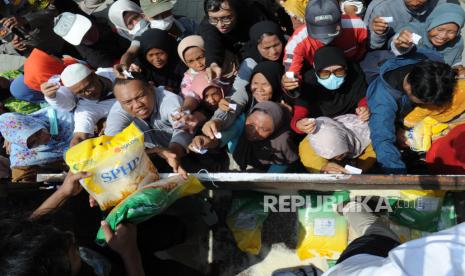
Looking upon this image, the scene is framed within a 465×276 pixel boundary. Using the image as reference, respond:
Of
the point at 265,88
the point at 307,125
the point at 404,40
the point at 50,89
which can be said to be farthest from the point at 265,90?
the point at 50,89

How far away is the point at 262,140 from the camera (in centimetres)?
306

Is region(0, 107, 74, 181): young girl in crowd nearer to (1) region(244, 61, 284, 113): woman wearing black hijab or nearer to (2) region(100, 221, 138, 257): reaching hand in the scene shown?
(2) region(100, 221, 138, 257): reaching hand

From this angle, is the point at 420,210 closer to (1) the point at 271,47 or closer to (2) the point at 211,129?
(2) the point at 211,129

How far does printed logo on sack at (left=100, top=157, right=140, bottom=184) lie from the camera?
2123 millimetres

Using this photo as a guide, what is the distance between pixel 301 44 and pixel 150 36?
4.50 feet

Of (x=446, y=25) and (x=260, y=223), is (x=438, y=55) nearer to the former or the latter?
(x=446, y=25)

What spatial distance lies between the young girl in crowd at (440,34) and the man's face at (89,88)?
2525mm

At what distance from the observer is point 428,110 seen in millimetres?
2838

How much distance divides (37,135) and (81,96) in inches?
18.3

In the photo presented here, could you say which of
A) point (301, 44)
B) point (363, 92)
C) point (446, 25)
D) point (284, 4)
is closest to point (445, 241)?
point (363, 92)

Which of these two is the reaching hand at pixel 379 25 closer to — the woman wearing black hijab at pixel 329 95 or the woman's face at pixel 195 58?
the woman wearing black hijab at pixel 329 95

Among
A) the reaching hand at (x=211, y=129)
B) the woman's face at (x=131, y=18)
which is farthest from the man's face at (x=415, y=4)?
the woman's face at (x=131, y=18)

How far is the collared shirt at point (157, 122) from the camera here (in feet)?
9.58

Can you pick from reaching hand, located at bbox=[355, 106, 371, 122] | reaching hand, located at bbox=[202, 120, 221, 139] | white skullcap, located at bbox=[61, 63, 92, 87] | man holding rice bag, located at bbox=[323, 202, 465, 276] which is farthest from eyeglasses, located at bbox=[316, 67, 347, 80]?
white skullcap, located at bbox=[61, 63, 92, 87]
